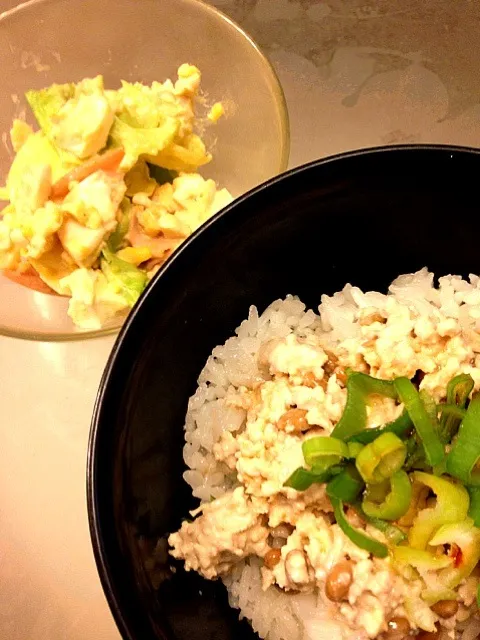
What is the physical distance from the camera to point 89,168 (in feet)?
4.56

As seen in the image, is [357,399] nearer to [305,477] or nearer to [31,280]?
[305,477]

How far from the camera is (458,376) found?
1.06 m

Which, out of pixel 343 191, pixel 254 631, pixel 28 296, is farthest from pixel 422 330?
pixel 28 296

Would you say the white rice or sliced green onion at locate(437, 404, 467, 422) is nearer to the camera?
sliced green onion at locate(437, 404, 467, 422)

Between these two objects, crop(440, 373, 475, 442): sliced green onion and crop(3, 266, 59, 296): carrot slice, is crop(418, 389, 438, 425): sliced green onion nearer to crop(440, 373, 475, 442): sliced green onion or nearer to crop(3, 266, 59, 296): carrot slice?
crop(440, 373, 475, 442): sliced green onion

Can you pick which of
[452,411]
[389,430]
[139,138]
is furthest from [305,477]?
[139,138]

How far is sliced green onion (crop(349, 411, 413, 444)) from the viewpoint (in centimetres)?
102

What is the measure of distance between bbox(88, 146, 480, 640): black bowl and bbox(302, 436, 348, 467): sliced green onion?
299mm

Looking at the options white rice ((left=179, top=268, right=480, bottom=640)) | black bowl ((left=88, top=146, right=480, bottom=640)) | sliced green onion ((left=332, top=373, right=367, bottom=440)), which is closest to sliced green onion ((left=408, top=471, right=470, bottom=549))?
sliced green onion ((left=332, top=373, right=367, bottom=440))

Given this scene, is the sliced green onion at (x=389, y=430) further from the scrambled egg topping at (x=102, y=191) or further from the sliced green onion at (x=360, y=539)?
the scrambled egg topping at (x=102, y=191)

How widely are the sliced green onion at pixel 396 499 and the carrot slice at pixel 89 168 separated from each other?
2.84 feet

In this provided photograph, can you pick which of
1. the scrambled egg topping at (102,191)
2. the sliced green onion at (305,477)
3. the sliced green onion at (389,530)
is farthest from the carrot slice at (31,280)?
the sliced green onion at (389,530)

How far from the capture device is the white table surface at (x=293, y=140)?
4.88 feet

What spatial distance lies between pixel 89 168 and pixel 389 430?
825 mm
